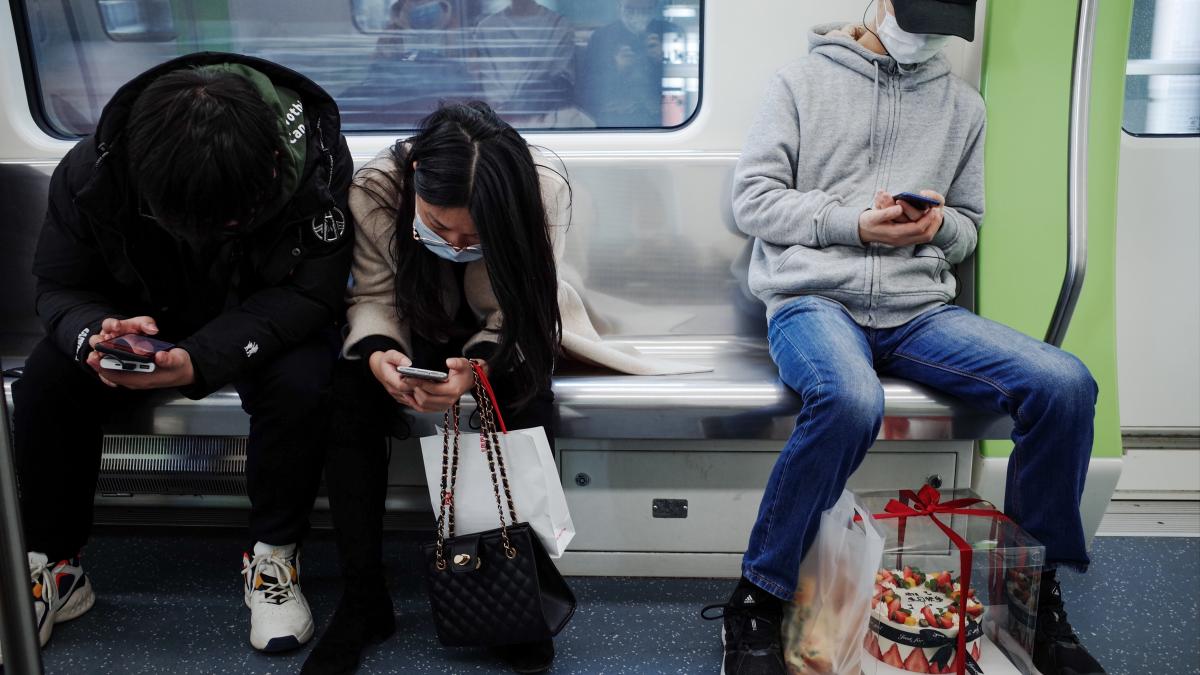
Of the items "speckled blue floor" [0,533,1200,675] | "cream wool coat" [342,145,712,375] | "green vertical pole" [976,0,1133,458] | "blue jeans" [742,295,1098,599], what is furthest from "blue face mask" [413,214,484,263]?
A: "green vertical pole" [976,0,1133,458]

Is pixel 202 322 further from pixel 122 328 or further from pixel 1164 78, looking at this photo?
pixel 1164 78

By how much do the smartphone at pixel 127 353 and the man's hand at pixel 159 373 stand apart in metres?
0.01

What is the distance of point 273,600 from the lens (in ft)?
6.05

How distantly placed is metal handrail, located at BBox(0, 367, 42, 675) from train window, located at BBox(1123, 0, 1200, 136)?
2933 mm

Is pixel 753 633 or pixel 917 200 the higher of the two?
pixel 917 200

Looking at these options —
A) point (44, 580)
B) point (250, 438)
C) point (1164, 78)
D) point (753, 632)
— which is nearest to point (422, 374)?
point (250, 438)

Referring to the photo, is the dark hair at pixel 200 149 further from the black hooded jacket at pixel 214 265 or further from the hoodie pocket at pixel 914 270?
the hoodie pocket at pixel 914 270

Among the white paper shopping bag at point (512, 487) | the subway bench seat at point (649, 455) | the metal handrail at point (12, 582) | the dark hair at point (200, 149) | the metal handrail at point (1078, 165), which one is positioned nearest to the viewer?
the metal handrail at point (12, 582)

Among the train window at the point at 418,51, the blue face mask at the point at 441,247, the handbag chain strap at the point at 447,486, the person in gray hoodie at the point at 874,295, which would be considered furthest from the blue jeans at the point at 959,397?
the train window at the point at 418,51

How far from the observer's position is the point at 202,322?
6.30ft

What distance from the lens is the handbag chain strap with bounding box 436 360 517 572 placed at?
1.67m

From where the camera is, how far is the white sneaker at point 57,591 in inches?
72.3

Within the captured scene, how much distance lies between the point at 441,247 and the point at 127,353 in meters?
0.65

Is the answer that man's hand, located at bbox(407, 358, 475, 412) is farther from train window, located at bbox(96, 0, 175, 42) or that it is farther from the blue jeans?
train window, located at bbox(96, 0, 175, 42)
